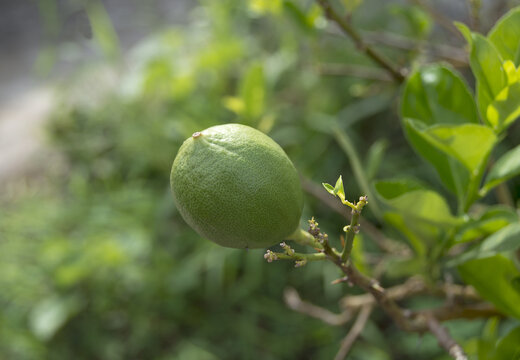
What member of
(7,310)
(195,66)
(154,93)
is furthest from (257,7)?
(7,310)

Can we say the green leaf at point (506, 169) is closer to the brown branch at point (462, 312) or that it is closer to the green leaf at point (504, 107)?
the green leaf at point (504, 107)

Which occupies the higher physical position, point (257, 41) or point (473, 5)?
point (473, 5)

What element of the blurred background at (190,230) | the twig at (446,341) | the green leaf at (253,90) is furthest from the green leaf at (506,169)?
the blurred background at (190,230)

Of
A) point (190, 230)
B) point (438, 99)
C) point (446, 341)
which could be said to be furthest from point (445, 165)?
point (190, 230)

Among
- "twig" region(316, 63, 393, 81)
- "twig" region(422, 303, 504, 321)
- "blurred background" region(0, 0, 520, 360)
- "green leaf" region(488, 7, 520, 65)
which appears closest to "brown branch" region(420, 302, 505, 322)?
"twig" region(422, 303, 504, 321)

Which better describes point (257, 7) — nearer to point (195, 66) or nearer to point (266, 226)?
point (266, 226)

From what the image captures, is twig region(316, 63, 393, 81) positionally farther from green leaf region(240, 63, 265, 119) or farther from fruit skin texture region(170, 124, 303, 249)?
fruit skin texture region(170, 124, 303, 249)

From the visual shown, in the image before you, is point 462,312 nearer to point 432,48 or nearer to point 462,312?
point 462,312
